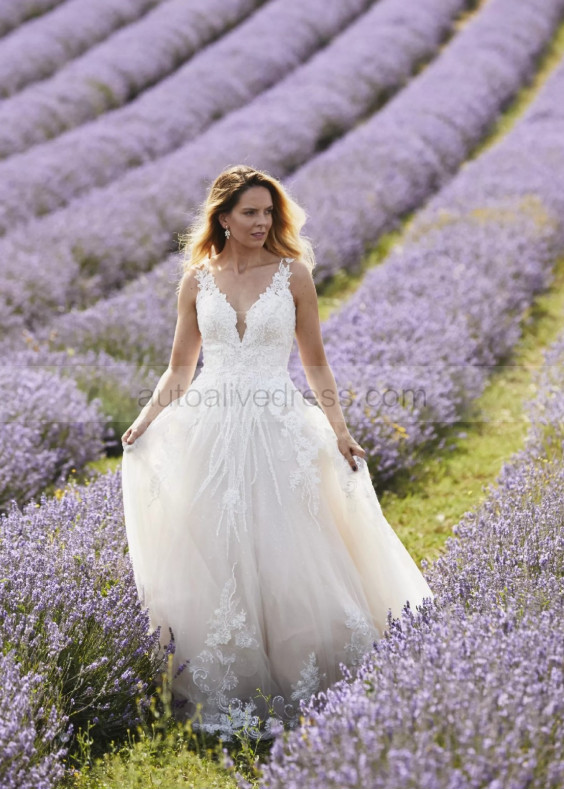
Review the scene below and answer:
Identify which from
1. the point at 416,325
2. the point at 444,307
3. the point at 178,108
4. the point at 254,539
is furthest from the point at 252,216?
the point at 178,108

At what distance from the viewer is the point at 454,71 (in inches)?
590

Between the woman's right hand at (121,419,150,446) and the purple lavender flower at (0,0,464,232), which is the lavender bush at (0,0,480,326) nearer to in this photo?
the purple lavender flower at (0,0,464,232)

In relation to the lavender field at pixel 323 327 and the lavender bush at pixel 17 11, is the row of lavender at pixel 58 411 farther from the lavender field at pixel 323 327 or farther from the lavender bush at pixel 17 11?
the lavender bush at pixel 17 11

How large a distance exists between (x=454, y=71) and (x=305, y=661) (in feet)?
46.9

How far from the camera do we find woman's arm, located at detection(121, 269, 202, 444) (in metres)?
3.00

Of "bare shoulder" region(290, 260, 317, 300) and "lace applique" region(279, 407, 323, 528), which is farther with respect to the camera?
"bare shoulder" region(290, 260, 317, 300)

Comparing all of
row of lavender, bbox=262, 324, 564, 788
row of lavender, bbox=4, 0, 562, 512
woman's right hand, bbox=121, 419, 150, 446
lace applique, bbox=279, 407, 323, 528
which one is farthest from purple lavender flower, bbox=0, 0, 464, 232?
row of lavender, bbox=262, 324, 564, 788

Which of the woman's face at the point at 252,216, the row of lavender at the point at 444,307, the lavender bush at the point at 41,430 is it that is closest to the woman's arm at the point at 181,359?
the woman's face at the point at 252,216

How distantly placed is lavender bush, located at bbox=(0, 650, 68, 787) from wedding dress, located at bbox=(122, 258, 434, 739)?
0.53m

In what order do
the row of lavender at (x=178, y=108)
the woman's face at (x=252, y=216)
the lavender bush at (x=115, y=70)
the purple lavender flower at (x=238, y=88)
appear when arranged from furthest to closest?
the lavender bush at (x=115, y=70), the purple lavender flower at (x=238, y=88), the row of lavender at (x=178, y=108), the woman's face at (x=252, y=216)

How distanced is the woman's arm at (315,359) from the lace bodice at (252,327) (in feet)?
0.15

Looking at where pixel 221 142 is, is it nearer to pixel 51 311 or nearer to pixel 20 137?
pixel 20 137

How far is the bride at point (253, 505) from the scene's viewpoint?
108 inches

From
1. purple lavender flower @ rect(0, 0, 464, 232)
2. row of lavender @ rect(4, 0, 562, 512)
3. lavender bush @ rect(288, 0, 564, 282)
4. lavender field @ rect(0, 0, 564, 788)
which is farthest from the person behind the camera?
purple lavender flower @ rect(0, 0, 464, 232)
